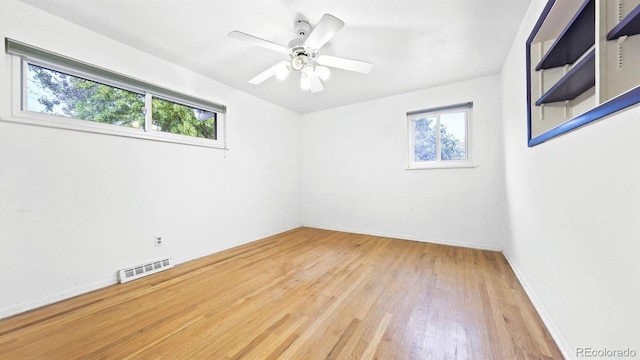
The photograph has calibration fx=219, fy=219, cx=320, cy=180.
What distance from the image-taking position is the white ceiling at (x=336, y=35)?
1.75m

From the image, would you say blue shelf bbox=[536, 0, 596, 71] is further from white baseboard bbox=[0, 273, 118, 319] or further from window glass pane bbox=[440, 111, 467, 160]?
white baseboard bbox=[0, 273, 118, 319]

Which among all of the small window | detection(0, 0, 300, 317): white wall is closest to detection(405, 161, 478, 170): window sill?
the small window

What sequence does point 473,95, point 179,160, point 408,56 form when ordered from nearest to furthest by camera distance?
point 408,56
point 179,160
point 473,95

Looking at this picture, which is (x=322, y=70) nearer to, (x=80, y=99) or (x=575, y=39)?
(x=575, y=39)

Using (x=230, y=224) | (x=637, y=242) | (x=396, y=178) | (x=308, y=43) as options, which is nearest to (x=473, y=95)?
(x=396, y=178)

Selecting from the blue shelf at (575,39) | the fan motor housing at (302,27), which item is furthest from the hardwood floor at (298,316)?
the fan motor housing at (302,27)

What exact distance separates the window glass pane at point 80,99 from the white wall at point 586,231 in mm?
3546

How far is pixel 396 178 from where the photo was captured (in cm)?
370

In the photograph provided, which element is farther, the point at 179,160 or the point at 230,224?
the point at 230,224

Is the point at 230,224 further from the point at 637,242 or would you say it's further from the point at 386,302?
the point at 637,242

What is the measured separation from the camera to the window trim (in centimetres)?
321

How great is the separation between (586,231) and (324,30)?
1.94 m

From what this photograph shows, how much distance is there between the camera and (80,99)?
2055 millimetres

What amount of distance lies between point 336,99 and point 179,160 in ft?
8.64
